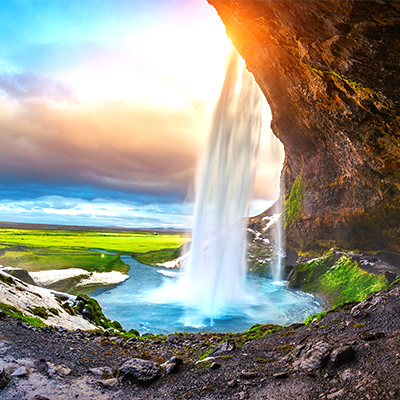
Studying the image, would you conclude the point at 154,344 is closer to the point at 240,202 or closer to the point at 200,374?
the point at 200,374

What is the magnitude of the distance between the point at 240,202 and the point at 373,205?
729 inches

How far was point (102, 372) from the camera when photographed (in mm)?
8719

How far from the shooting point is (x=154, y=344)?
1273 cm

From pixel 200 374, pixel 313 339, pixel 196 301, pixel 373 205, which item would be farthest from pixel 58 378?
pixel 373 205

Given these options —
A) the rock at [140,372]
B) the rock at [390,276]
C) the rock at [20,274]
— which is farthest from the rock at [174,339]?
the rock at [390,276]

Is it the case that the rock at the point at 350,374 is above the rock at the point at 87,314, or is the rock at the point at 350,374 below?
above

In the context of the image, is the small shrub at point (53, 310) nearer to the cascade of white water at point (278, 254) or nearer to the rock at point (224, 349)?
the rock at point (224, 349)

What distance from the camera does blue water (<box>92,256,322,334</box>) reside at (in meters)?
22.4

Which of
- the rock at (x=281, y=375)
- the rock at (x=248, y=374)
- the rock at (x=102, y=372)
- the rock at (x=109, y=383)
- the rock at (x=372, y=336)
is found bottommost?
the rock at (x=102, y=372)

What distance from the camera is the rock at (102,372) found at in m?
8.55

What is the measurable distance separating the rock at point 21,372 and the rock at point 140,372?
9.95 feet

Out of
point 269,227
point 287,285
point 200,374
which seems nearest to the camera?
point 200,374

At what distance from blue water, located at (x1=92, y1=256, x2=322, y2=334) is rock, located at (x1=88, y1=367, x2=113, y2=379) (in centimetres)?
1268

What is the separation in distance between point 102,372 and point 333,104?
20979mm
